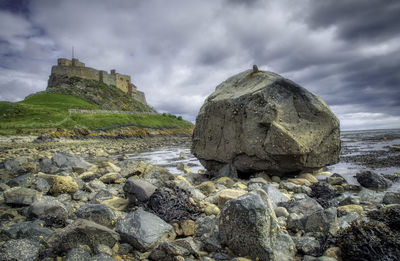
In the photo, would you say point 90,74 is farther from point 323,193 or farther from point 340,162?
point 323,193

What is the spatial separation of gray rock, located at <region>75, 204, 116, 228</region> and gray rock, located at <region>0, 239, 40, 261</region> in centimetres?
97

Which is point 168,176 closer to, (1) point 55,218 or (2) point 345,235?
A: (1) point 55,218

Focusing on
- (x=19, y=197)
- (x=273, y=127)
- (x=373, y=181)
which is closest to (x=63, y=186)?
(x=19, y=197)

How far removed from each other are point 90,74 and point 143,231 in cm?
10678

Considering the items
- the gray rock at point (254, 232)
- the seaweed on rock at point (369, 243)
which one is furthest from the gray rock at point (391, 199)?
the gray rock at point (254, 232)

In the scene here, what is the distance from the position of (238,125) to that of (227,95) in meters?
1.83

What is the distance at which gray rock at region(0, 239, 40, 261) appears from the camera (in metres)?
3.42

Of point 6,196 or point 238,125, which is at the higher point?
point 238,125

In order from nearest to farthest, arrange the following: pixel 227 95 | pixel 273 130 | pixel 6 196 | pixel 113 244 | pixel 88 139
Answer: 1. pixel 113 244
2. pixel 6 196
3. pixel 273 130
4. pixel 227 95
5. pixel 88 139

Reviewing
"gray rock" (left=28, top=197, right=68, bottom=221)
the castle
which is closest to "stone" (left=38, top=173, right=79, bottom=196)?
"gray rock" (left=28, top=197, right=68, bottom=221)

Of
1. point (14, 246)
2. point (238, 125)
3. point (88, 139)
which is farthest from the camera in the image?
point (88, 139)

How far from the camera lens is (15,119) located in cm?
4631

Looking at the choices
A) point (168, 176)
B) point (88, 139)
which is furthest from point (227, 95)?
point (88, 139)

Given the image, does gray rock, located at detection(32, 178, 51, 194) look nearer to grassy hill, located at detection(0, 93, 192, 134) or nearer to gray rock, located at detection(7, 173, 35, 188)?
gray rock, located at detection(7, 173, 35, 188)
